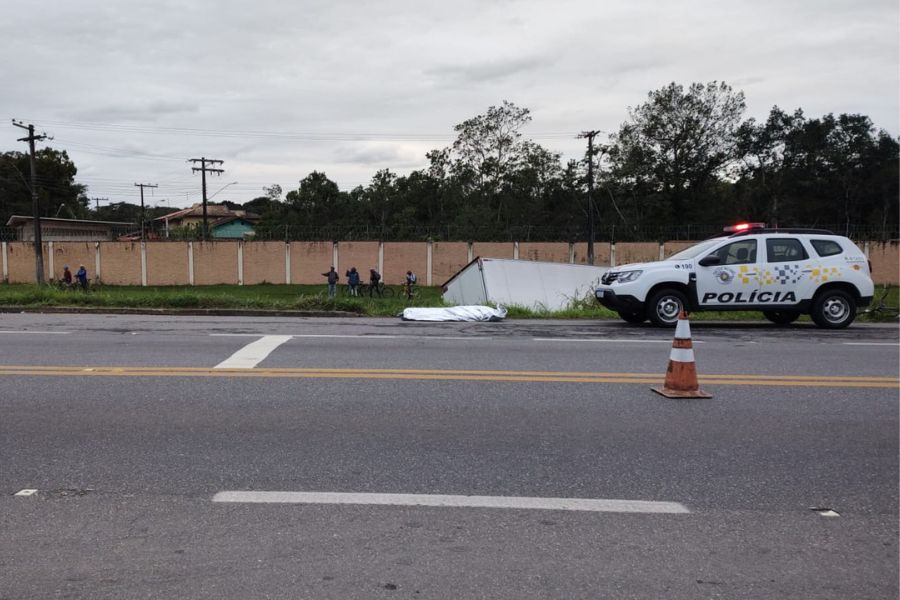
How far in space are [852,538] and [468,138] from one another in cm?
6344

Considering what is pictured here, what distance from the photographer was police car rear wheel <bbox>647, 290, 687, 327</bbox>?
43.3 feet

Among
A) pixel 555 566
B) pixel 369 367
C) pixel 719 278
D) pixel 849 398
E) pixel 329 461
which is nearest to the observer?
pixel 555 566

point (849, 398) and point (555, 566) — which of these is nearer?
point (555, 566)

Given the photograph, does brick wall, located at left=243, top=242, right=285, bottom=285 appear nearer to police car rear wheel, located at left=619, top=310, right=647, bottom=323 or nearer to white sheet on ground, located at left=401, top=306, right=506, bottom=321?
white sheet on ground, located at left=401, top=306, right=506, bottom=321

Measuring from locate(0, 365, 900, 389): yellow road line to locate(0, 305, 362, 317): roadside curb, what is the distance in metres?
8.21

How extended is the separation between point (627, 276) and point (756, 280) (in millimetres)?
2299

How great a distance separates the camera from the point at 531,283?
19.4 m

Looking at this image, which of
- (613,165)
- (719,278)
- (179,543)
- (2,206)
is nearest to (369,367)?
(179,543)

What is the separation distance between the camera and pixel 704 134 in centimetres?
6262

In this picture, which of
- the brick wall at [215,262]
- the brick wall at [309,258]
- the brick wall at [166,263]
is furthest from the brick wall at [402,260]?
the brick wall at [166,263]

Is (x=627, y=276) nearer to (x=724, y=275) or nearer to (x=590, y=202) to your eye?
(x=724, y=275)

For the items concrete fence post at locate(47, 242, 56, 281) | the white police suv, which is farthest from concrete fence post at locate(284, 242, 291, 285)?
the white police suv

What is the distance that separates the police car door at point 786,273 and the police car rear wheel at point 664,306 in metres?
1.51

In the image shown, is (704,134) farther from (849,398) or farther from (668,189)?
(849,398)
